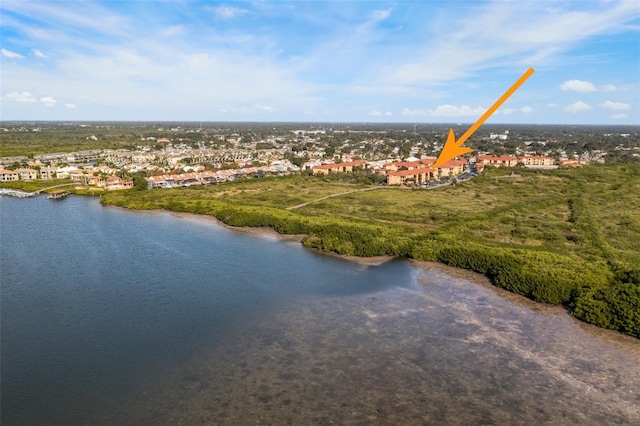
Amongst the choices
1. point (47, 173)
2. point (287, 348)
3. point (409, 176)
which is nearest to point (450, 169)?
point (409, 176)

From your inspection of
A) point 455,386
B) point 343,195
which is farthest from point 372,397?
point 343,195

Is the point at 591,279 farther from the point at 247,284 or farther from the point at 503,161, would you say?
the point at 503,161

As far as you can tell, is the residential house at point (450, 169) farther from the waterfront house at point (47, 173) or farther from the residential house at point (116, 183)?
the waterfront house at point (47, 173)

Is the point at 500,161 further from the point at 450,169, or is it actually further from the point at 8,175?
the point at 8,175

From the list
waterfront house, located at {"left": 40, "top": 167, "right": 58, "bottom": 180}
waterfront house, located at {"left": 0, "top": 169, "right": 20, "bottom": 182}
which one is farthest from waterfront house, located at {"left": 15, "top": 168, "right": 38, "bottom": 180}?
waterfront house, located at {"left": 40, "top": 167, "right": 58, "bottom": 180}

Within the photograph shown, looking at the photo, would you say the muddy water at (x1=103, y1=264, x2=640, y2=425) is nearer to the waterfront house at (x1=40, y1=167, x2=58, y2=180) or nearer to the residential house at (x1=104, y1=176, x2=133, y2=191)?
the residential house at (x1=104, y1=176, x2=133, y2=191)
